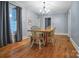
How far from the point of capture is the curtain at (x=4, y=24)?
16.4ft

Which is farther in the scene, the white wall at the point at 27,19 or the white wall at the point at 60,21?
the white wall at the point at 27,19

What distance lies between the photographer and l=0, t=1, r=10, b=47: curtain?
5.01 metres

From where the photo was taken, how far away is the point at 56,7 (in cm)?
703

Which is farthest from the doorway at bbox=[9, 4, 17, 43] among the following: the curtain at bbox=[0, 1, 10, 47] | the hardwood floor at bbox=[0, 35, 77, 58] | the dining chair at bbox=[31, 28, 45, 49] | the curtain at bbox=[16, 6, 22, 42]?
the hardwood floor at bbox=[0, 35, 77, 58]

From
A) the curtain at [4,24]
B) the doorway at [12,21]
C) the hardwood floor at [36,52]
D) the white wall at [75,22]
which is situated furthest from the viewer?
the doorway at [12,21]

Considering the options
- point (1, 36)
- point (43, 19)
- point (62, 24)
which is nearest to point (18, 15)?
point (43, 19)

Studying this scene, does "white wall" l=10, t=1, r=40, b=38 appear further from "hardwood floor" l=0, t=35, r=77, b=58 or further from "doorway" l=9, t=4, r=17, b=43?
"hardwood floor" l=0, t=35, r=77, b=58

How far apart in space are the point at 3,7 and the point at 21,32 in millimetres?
2025

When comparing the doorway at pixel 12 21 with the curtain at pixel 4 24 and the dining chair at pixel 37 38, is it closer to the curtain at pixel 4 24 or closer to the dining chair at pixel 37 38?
the curtain at pixel 4 24

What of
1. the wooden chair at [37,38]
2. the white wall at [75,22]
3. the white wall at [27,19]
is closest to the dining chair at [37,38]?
the wooden chair at [37,38]

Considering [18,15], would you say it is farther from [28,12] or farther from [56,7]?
[56,7]

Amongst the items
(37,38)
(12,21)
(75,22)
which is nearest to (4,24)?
(12,21)

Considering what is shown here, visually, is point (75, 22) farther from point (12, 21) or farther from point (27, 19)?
point (27, 19)

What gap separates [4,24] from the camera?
5.21 metres
